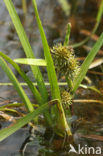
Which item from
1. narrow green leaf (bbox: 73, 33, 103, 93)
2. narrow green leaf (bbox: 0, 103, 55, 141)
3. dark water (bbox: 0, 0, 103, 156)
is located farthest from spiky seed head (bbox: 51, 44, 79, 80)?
dark water (bbox: 0, 0, 103, 156)

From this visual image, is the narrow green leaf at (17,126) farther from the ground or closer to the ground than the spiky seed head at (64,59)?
closer to the ground

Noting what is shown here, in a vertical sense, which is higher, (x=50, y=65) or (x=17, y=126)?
(x=50, y=65)

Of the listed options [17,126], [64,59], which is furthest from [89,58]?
[17,126]

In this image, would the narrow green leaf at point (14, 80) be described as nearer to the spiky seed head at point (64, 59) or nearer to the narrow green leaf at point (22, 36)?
the narrow green leaf at point (22, 36)

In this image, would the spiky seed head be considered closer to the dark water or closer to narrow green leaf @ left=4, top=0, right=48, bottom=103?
narrow green leaf @ left=4, top=0, right=48, bottom=103

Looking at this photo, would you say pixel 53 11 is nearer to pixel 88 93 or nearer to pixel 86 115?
pixel 88 93

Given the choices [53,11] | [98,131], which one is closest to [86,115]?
[98,131]

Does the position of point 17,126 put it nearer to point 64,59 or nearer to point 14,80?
point 14,80

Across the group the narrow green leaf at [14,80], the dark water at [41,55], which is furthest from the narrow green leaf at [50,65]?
the dark water at [41,55]
